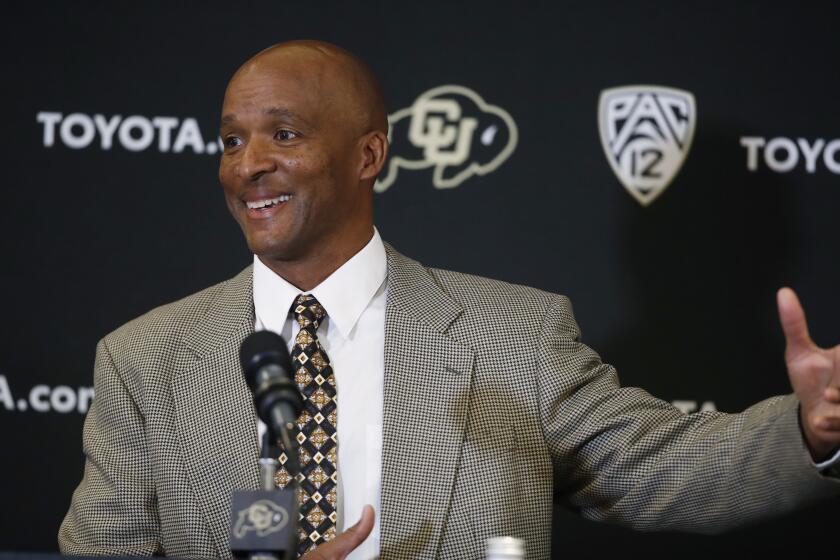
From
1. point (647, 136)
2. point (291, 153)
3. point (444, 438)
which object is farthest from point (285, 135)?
point (647, 136)

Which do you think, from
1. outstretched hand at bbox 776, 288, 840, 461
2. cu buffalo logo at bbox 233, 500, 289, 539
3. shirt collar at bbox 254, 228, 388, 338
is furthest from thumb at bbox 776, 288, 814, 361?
shirt collar at bbox 254, 228, 388, 338

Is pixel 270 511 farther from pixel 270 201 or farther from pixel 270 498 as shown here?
pixel 270 201

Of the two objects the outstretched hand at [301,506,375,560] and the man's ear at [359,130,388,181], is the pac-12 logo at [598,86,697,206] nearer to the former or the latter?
the man's ear at [359,130,388,181]

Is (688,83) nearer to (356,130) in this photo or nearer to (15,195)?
(356,130)

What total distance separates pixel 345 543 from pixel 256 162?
0.80 meters

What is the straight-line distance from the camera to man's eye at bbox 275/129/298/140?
2.53 metres

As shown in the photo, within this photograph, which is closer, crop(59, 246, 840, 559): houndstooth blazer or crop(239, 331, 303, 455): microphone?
crop(239, 331, 303, 455): microphone

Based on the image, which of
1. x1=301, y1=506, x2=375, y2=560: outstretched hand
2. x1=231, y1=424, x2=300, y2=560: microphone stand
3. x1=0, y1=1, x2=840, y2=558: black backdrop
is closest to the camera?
x1=231, y1=424, x2=300, y2=560: microphone stand

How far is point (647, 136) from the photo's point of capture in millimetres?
3215

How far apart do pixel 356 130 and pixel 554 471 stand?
83 centimetres

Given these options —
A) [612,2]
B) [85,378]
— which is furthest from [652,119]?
[85,378]

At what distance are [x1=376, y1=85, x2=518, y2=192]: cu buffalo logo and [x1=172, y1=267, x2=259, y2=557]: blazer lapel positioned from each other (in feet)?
2.55

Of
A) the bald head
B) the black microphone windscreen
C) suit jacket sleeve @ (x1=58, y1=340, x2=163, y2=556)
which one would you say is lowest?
suit jacket sleeve @ (x1=58, y1=340, x2=163, y2=556)

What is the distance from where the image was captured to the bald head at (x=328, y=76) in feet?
8.40
